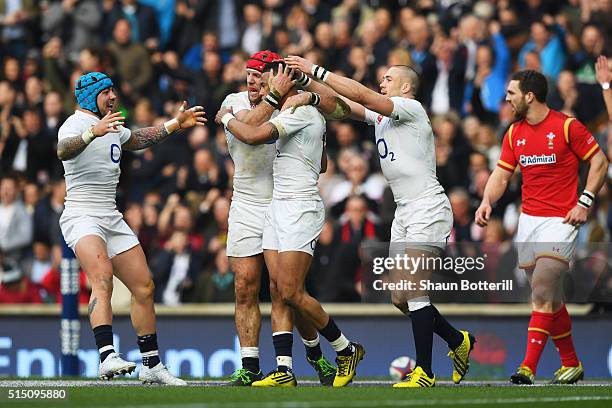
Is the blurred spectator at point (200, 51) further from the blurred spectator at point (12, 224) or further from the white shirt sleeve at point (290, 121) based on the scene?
the white shirt sleeve at point (290, 121)

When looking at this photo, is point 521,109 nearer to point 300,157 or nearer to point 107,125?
point 300,157

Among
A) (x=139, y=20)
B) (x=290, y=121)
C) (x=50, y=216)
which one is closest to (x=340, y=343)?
(x=290, y=121)

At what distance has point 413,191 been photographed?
536 inches

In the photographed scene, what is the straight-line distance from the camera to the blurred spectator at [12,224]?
20531mm

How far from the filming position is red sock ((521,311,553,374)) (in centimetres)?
1366

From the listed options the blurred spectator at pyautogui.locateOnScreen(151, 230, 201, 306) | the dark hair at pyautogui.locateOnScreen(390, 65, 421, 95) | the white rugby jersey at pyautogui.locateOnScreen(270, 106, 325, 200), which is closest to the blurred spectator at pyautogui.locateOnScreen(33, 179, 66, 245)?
the blurred spectator at pyautogui.locateOnScreen(151, 230, 201, 306)

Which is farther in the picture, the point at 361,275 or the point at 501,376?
the point at 361,275

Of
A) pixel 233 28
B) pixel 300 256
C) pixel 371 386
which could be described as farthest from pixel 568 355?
pixel 233 28

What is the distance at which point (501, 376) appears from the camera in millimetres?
16875

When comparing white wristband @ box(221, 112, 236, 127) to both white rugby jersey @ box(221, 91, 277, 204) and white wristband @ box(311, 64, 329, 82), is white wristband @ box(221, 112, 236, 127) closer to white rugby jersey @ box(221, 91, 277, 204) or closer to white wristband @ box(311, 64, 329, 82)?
white rugby jersey @ box(221, 91, 277, 204)

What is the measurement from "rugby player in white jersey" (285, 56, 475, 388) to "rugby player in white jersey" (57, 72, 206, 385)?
6.17 ft

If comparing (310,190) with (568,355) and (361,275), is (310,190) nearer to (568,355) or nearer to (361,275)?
(568,355)

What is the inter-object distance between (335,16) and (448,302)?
7.26 metres

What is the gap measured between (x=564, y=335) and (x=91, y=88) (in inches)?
192
